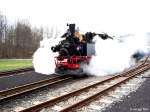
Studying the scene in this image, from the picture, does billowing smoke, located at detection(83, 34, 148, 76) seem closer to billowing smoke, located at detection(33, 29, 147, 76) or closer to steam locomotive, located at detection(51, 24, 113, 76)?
billowing smoke, located at detection(33, 29, 147, 76)

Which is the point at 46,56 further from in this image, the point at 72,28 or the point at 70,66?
the point at 72,28

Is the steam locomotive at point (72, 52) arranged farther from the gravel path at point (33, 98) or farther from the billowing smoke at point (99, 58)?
the gravel path at point (33, 98)

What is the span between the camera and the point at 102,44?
65.0 feet

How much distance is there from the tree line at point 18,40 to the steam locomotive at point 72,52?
133 feet

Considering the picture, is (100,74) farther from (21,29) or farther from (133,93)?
(21,29)

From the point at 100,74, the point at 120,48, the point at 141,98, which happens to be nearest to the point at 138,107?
the point at 141,98

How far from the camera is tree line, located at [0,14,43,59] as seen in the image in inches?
2354

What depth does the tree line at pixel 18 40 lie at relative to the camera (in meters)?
59.8

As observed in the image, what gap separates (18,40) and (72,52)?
1913 inches

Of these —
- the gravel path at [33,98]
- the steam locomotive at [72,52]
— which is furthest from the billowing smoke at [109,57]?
the gravel path at [33,98]

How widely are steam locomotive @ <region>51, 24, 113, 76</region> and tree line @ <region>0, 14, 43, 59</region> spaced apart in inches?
1601

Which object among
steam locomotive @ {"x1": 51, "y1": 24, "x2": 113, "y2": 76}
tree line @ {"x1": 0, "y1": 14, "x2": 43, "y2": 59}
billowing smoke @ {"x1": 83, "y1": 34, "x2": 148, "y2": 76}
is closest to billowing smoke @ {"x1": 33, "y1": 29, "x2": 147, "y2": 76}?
billowing smoke @ {"x1": 83, "y1": 34, "x2": 148, "y2": 76}

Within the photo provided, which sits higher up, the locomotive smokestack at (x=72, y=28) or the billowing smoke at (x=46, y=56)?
the locomotive smokestack at (x=72, y=28)

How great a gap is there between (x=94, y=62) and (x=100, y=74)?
0.96 meters
